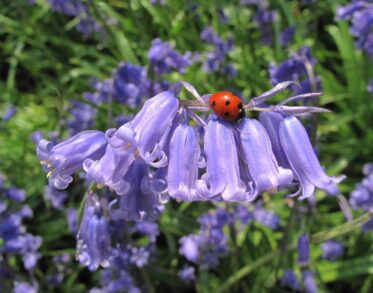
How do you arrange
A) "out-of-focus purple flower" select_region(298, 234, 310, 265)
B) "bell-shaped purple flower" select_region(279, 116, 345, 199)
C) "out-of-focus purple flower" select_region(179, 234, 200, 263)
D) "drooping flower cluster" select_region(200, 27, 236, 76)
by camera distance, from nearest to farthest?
"bell-shaped purple flower" select_region(279, 116, 345, 199) → "out-of-focus purple flower" select_region(298, 234, 310, 265) → "out-of-focus purple flower" select_region(179, 234, 200, 263) → "drooping flower cluster" select_region(200, 27, 236, 76)

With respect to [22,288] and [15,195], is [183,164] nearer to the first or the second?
[22,288]

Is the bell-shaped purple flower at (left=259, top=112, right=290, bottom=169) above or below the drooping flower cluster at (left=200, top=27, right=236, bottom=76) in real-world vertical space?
below

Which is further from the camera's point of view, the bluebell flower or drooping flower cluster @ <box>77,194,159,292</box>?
drooping flower cluster @ <box>77,194,159,292</box>

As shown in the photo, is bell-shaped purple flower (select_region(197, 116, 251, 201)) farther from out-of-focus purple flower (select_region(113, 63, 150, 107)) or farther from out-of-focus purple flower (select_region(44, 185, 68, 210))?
out-of-focus purple flower (select_region(44, 185, 68, 210))

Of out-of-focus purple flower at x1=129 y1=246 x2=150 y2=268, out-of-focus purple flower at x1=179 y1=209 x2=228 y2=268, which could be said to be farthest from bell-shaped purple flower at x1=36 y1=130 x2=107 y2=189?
out-of-focus purple flower at x1=179 y1=209 x2=228 y2=268

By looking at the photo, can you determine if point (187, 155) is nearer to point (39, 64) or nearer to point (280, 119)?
point (280, 119)

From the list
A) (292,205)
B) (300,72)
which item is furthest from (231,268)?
(300,72)

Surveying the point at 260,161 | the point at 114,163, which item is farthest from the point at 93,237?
the point at 260,161

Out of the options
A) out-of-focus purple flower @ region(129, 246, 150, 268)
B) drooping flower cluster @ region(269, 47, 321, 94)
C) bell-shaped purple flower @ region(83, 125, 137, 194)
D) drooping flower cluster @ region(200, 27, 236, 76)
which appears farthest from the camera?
drooping flower cluster @ region(200, 27, 236, 76)
